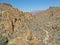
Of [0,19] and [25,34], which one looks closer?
[25,34]

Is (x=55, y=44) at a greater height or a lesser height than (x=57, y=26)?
lesser

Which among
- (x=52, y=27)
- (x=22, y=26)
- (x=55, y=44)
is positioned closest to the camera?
(x=55, y=44)

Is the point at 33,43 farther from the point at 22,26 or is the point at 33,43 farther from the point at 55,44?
the point at 22,26

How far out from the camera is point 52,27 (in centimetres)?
1927

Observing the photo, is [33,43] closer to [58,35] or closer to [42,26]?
[58,35]

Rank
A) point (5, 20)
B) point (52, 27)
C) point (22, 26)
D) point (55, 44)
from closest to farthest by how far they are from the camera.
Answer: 1. point (55, 44)
2. point (52, 27)
3. point (22, 26)
4. point (5, 20)

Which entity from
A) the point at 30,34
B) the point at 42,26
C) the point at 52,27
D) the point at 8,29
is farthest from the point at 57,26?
the point at 8,29

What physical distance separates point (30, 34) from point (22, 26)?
135 inches

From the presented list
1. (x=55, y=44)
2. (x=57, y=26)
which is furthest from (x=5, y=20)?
(x=55, y=44)

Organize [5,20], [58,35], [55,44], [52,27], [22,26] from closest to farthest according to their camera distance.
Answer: [55,44], [58,35], [52,27], [22,26], [5,20]

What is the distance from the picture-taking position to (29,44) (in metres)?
16.8

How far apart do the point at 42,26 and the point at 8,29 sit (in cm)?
380

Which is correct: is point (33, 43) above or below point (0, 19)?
below

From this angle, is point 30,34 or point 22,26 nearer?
point 30,34
